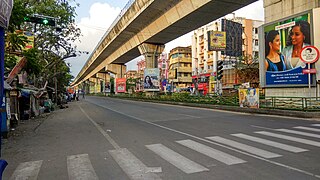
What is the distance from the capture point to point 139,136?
924 centimetres

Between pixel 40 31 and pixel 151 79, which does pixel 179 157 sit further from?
pixel 151 79

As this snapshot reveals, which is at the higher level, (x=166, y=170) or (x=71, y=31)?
(x=71, y=31)

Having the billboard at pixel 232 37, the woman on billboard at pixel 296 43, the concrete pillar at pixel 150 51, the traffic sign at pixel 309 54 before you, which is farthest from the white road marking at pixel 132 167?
the billboard at pixel 232 37

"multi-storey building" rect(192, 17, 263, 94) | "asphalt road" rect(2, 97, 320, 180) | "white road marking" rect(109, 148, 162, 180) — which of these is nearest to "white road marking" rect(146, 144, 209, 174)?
"asphalt road" rect(2, 97, 320, 180)

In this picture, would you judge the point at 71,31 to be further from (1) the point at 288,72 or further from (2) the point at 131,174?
(2) the point at 131,174

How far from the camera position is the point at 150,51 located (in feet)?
114

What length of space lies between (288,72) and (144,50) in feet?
68.8

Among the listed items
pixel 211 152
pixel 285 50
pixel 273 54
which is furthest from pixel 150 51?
pixel 211 152

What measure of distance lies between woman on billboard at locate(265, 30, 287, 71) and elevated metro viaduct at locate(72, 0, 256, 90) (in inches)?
126

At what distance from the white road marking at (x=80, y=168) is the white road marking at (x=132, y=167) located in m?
0.63

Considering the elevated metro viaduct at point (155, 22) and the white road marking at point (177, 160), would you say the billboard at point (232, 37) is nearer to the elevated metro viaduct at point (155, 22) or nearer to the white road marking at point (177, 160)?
the elevated metro viaduct at point (155, 22)

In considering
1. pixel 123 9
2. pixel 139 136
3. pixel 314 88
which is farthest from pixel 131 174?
pixel 123 9

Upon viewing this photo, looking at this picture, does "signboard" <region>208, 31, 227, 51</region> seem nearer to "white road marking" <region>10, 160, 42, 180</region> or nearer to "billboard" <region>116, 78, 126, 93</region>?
"billboard" <region>116, 78, 126, 93</region>

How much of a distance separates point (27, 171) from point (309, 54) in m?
15.6
